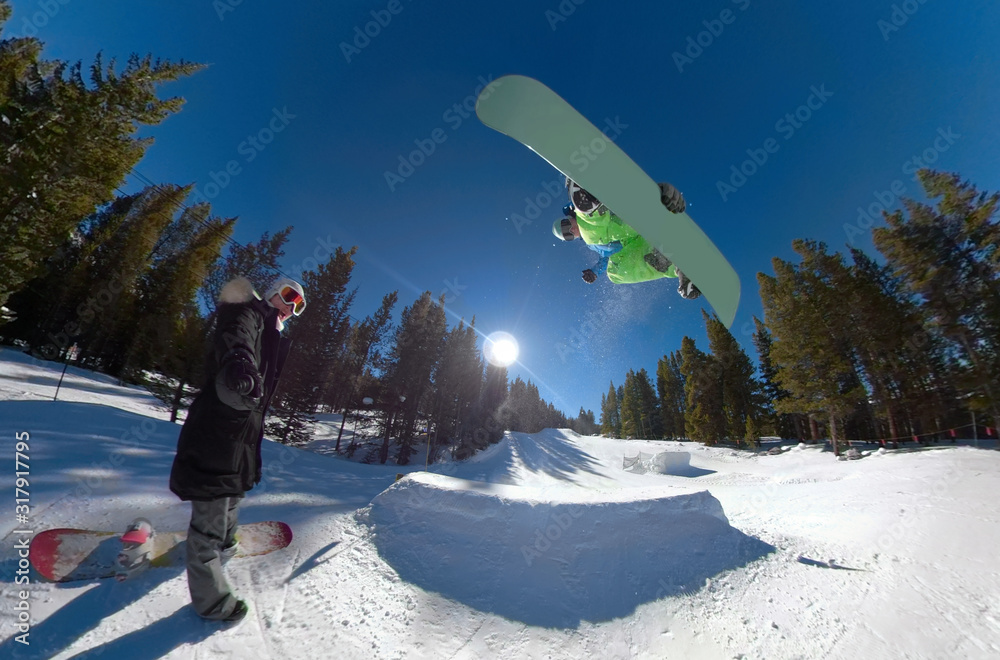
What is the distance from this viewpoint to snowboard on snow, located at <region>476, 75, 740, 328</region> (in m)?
3.93

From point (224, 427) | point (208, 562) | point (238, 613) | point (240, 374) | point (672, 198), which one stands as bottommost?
point (238, 613)

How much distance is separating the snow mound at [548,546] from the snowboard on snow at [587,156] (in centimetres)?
355

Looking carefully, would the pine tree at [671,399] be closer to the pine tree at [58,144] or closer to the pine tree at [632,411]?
the pine tree at [632,411]

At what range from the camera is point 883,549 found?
5.28 meters

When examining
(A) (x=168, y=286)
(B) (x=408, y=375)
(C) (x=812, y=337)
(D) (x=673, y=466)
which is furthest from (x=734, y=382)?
(A) (x=168, y=286)

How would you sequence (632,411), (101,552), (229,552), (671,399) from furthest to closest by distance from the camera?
(632,411) < (671,399) < (229,552) < (101,552)

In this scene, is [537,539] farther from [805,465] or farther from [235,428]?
[805,465]

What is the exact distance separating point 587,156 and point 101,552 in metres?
5.83

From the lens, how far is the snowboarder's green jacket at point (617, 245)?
15.1 ft

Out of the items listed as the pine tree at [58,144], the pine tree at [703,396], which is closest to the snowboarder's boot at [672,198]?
the pine tree at [58,144]

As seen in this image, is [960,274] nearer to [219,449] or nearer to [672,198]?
[672,198]

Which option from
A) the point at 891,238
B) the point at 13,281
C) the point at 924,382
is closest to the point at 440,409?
the point at 13,281

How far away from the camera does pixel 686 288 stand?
4.87 metres

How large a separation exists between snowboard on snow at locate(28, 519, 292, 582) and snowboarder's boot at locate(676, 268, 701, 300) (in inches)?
242
